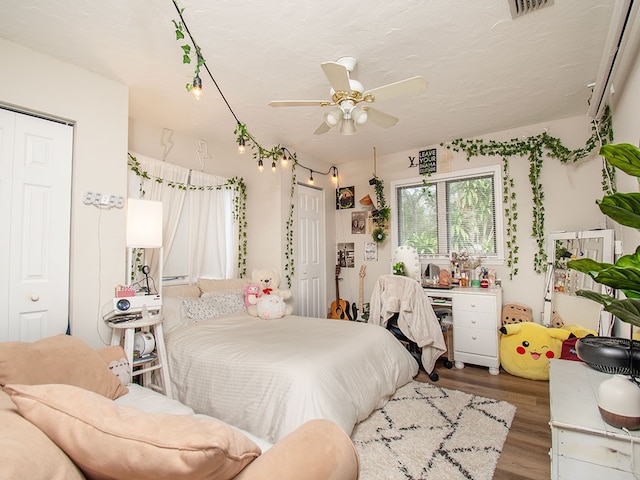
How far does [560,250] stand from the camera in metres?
3.21

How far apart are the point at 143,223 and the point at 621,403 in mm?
2882

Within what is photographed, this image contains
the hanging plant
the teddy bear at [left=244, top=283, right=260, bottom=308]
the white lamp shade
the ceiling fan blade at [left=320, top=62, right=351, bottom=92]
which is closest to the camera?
the ceiling fan blade at [left=320, top=62, right=351, bottom=92]

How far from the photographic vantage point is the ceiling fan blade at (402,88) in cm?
181

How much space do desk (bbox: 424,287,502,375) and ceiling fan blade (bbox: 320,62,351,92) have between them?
2.51m

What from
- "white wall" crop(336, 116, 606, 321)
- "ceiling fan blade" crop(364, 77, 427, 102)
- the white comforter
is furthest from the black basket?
"white wall" crop(336, 116, 606, 321)

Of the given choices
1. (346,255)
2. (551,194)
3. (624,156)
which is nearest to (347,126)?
(624,156)

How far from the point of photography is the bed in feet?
6.08

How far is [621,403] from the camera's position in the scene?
108 cm

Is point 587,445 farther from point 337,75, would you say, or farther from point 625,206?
point 337,75

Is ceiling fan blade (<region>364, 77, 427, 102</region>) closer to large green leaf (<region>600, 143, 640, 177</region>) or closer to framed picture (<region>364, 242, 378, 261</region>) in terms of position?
large green leaf (<region>600, 143, 640, 177</region>)

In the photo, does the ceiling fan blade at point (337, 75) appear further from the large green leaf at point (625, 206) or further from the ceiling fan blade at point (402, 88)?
the large green leaf at point (625, 206)

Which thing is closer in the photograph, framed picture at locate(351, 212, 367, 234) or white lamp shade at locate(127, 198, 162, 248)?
white lamp shade at locate(127, 198, 162, 248)

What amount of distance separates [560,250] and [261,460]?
140 inches

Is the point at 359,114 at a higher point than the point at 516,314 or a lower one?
higher
